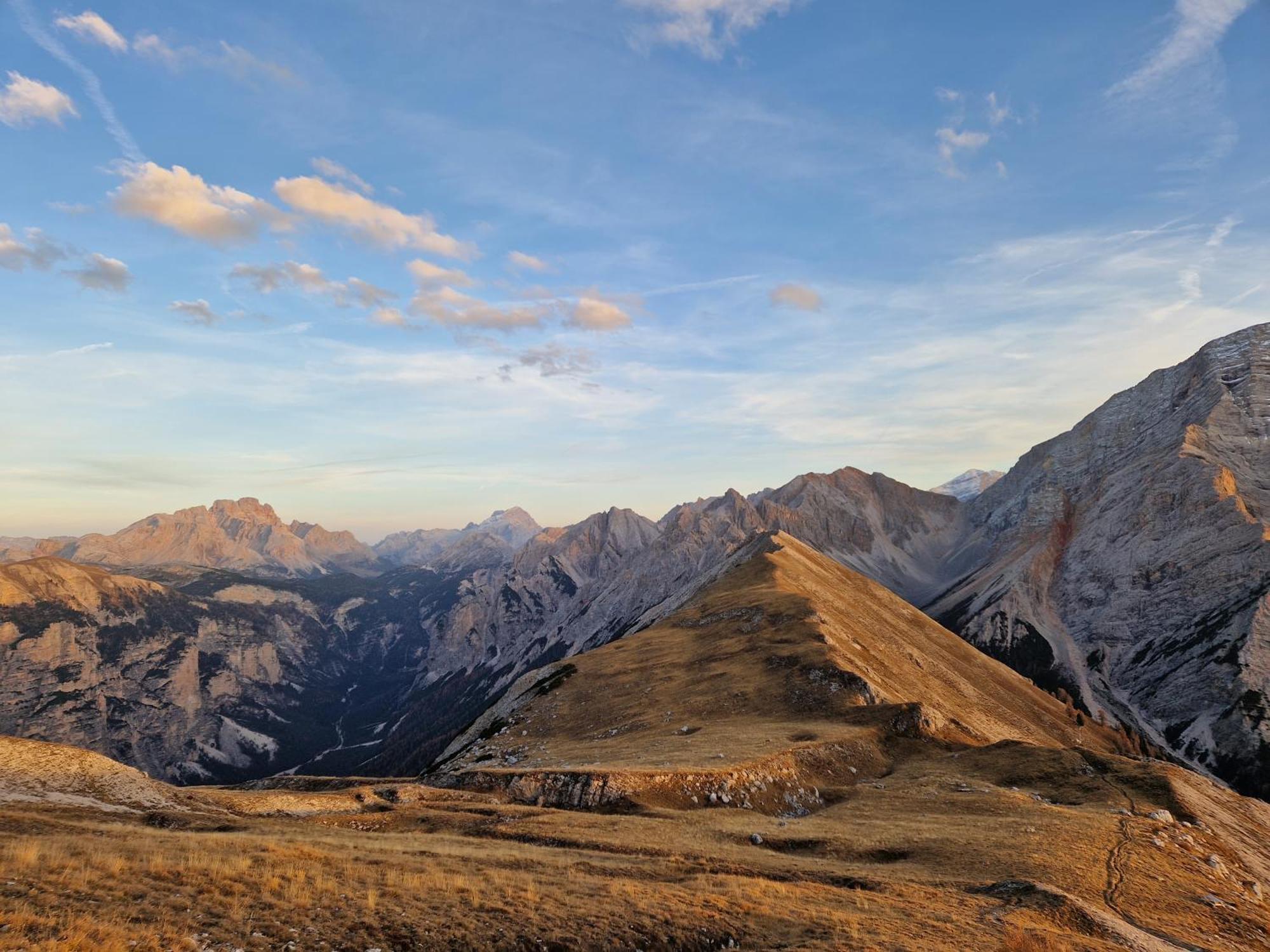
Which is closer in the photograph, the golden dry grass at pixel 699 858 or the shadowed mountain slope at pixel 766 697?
the golden dry grass at pixel 699 858

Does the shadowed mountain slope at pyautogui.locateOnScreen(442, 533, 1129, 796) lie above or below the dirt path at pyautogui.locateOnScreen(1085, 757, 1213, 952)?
below

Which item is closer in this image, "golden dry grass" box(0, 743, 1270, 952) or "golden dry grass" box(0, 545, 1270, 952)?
"golden dry grass" box(0, 743, 1270, 952)

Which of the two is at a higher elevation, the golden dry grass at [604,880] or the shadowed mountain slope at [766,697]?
the golden dry grass at [604,880]

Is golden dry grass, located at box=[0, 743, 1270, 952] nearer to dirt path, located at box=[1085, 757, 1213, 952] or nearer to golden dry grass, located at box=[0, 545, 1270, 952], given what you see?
golden dry grass, located at box=[0, 545, 1270, 952]

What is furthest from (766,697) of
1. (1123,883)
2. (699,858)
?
(699,858)

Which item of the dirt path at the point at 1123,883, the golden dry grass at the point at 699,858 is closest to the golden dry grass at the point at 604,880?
the golden dry grass at the point at 699,858

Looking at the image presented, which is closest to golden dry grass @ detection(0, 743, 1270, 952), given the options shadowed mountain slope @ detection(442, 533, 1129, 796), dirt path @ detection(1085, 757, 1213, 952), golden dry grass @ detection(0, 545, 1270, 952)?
golden dry grass @ detection(0, 545, 1270, 952)

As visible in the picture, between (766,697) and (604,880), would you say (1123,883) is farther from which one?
(766,697)

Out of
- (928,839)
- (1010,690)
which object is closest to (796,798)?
(928,839)

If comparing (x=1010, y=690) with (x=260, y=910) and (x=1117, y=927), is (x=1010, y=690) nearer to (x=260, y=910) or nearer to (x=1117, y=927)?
(x=1117, y=927)

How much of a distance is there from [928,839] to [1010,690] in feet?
403

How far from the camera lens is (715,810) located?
45625 mm

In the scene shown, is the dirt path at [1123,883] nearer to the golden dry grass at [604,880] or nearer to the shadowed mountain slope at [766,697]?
the golden dry grass at [604,880]

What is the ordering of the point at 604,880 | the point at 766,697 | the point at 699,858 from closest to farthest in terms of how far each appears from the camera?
the point at 604,880
the point at 699,858
the point at 766,697
